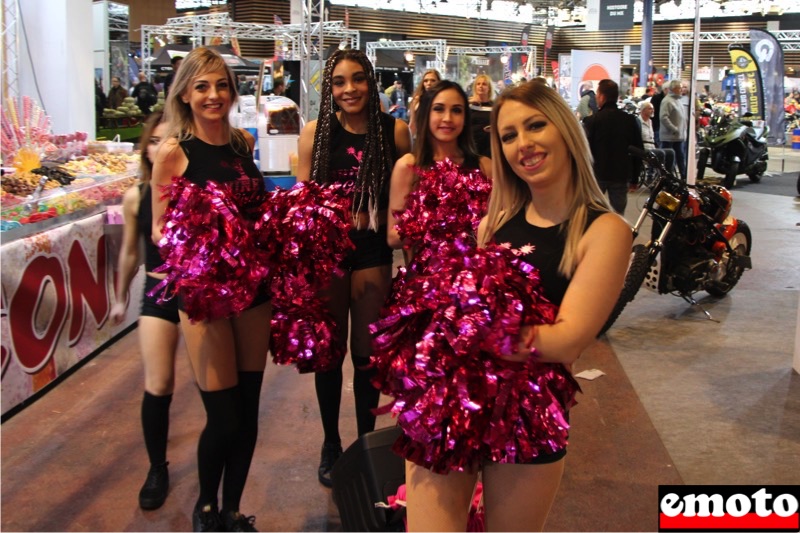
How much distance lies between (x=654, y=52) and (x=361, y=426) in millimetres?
31112

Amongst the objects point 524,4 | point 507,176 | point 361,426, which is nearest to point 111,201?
point 361,426

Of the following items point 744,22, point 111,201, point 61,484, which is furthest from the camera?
point 744,22

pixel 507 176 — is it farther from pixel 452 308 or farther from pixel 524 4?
pixel 524 4

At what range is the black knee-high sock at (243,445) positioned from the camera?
8.16ft

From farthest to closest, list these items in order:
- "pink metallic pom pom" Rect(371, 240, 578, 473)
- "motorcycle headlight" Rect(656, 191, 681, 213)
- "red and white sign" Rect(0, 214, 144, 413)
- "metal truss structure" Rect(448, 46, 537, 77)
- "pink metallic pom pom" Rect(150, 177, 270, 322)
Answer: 1. "metal truss structure" Rect(448, 46, 537, 77)
2. "motorcycle headlight" Rect(656, 191, 681, 213)
3. "red and white sign" Rect(0, 214, 144, 413)
4. "pink metallic pom pom" Rect(150, 177, 270, 322)
5. "pink metallic pom pom" Rect(371, 240, 578, 473)

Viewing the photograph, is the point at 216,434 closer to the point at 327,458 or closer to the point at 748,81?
the point at 327,458

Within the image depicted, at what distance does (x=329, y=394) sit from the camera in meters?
3.00

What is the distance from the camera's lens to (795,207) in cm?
1107

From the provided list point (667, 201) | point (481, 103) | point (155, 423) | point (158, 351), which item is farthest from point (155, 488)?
point (481, 103)

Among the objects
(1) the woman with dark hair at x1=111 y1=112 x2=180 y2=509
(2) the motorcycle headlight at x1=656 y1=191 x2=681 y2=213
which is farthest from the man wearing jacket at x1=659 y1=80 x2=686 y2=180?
(1) the woman with dark hair at x1=111 y1=112 x2=180 y2=509

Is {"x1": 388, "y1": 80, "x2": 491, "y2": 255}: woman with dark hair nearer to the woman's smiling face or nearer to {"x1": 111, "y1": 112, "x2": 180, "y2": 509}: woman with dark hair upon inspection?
{"x1": 111, "y1": 112, "x2": 180, "y2": 509}: woman with dark hair

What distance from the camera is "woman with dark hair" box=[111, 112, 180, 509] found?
2.83m

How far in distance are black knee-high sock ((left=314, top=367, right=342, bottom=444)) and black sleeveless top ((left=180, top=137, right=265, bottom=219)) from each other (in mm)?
751

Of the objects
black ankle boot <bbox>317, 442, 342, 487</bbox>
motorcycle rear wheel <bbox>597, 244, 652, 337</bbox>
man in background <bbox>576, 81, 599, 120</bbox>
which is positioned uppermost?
man in background <bbox>576, 81, 599, 120</bbox>
